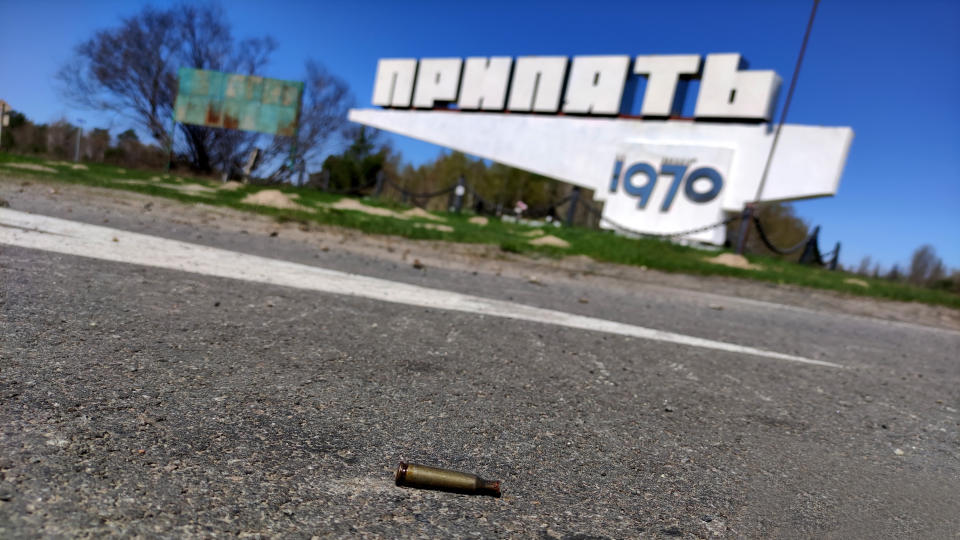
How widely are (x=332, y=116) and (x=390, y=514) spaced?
30.1 m

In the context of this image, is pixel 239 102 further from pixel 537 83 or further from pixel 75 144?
pixel 537 83

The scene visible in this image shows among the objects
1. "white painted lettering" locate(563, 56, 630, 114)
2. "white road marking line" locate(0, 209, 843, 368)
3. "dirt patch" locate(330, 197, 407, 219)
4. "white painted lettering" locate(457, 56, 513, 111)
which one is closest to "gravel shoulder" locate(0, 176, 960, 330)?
"white road marking line" locate(0, 209, 843, 368)

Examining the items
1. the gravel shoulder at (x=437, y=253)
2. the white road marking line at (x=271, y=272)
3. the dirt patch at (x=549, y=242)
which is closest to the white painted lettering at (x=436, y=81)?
the dirt patch at (x=549, y=242)

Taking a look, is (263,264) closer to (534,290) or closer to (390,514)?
(534,290)

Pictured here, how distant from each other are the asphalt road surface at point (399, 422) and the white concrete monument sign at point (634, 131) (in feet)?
46.5

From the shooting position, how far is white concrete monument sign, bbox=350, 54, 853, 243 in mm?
15574

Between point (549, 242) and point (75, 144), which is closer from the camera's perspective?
point (549, 242)

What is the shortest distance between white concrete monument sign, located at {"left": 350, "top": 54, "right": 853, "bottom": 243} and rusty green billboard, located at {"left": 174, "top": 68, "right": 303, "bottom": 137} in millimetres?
3606

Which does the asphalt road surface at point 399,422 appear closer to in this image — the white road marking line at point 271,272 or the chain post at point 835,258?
the white road marking line at point 271,272

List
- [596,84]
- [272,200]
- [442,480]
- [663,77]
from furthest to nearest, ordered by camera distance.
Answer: [596,84], [663,77], [272,200], [442,480]

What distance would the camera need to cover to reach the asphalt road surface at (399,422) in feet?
3.47

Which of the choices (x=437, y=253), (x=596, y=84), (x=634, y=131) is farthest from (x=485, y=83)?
(x=437, y=253)

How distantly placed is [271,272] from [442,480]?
2807mm

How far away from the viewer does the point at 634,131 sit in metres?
17.9
